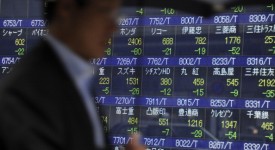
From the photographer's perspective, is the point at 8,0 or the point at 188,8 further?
the point at 8,0

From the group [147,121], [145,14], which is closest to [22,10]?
[145,14]

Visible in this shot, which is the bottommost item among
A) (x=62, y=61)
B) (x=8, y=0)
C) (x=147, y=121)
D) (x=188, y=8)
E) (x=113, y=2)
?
(x=147, y=121)

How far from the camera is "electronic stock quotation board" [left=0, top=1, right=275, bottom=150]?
11.1 feet

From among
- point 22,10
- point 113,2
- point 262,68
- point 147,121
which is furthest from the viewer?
point 22,10

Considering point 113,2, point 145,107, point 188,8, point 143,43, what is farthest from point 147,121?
point 113,2

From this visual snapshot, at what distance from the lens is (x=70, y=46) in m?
1.16

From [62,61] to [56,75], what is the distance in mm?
36

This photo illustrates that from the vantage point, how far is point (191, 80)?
3514mm

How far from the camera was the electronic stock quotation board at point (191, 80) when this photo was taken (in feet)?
11.1

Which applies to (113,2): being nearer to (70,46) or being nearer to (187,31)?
(70,46)

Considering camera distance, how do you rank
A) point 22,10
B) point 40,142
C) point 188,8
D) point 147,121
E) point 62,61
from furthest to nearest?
1. point 22,10
2. point 147,121
3. point 188,8
4. point 62,61
5. point 40,142

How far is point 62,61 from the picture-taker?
3.76 feet

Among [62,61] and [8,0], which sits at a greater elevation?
[8,0]

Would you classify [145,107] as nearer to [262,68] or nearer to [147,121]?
[147,121]
